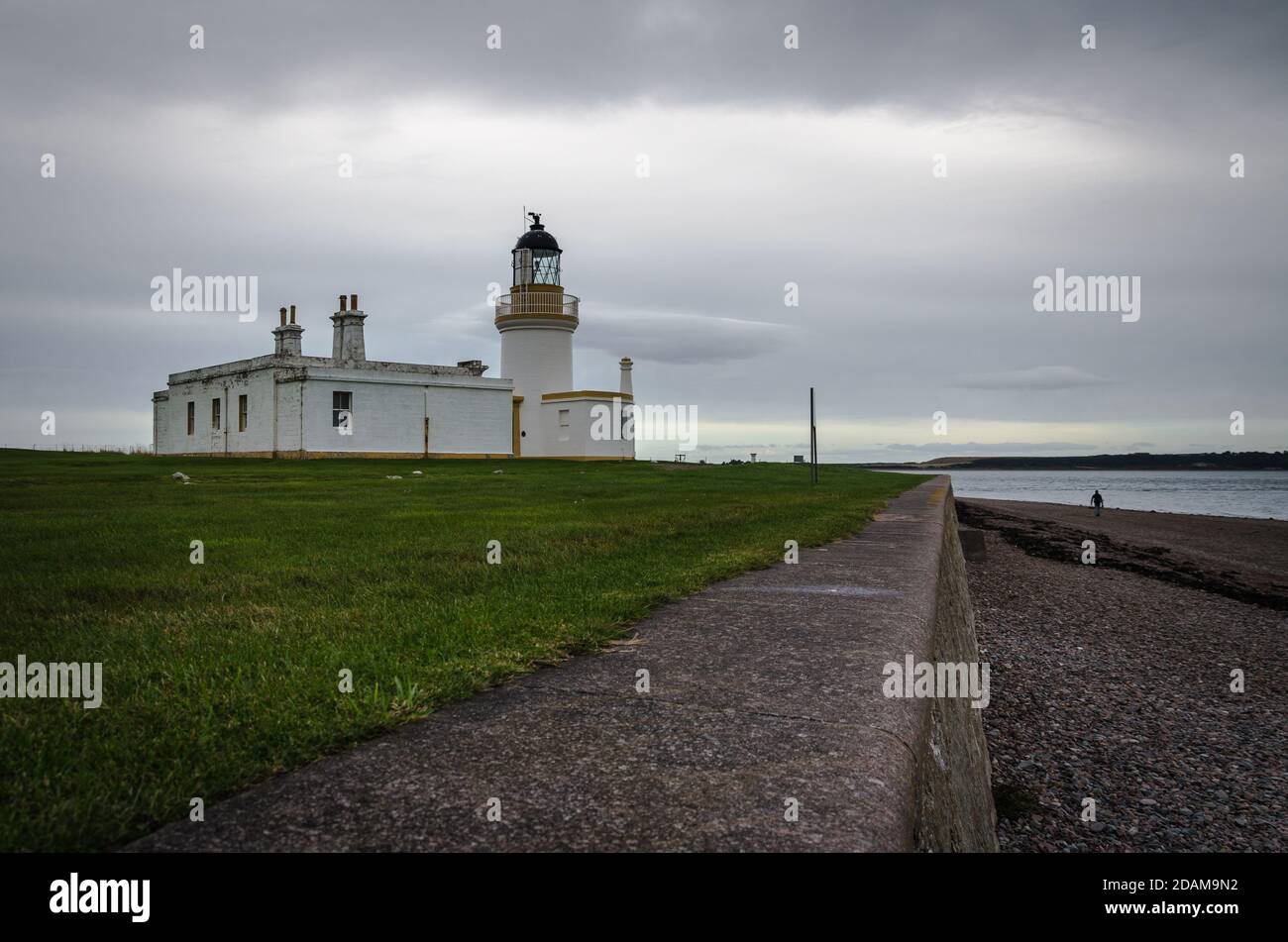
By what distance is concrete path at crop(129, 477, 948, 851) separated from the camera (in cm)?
221

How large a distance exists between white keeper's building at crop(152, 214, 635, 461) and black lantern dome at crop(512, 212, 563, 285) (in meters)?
0.06

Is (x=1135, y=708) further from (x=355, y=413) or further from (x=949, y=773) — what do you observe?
(x=355, y=413)

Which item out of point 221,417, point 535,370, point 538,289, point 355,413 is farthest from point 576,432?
point 221,417

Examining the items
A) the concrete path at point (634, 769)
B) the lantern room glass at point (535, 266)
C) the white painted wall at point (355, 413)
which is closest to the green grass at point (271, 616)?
the concrete path at point (634, 769)

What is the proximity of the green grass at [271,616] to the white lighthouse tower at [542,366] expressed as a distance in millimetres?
27415

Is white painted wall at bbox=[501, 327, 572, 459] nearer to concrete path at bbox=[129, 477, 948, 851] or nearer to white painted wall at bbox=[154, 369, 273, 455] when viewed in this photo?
white painted wall at bbox=[154, 369, 273, 455]

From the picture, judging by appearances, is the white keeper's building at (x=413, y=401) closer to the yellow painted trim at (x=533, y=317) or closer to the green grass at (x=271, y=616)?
the yellow painted trim at (x=533, y=317)

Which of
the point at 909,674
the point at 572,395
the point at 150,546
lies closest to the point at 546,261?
the point at 572,395

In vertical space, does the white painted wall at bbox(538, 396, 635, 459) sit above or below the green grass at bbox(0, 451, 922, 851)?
above

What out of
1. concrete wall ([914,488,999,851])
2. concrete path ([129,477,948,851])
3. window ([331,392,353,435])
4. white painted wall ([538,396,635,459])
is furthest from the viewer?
white painted wall ([538,396,635,459])

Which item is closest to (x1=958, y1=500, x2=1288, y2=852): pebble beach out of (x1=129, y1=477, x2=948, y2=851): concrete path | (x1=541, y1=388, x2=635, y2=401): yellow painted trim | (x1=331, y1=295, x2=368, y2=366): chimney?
(x1=129, y1=477, x2=948, y2=851): concrete path

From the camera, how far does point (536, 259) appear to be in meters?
42.6

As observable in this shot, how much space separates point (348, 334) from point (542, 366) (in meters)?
9.00
